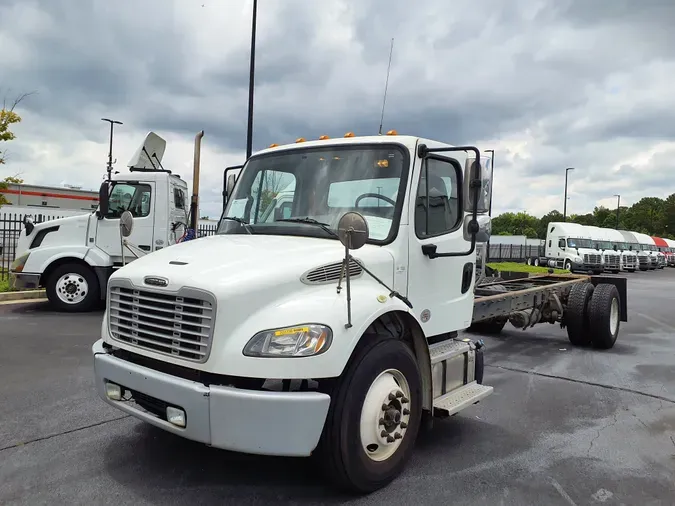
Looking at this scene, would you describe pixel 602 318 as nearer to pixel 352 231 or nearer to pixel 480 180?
pixel 480 180

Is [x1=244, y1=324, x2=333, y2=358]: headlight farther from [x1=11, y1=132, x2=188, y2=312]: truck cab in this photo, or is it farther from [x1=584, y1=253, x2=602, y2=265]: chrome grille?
[x1=584, y1=253, x2=602, y2=265]: chrome grille

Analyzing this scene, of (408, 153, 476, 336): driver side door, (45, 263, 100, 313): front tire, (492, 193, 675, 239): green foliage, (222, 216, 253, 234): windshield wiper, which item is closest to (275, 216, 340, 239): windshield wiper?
(222, 216, 253, 234): windshield wiper

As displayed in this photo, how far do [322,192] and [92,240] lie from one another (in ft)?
26.5

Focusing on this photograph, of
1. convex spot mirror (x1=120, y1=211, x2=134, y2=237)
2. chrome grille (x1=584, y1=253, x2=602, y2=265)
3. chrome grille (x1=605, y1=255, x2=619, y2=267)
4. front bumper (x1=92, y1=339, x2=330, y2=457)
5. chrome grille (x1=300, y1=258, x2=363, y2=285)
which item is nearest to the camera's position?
front bumper (x1=92, y1=339, x2=330, y2=457)

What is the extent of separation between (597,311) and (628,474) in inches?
196

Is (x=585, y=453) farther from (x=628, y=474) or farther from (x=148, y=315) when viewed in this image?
(x=148, y=315)

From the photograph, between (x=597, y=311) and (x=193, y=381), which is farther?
(x=597, y=311)

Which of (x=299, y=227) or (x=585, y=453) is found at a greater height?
(x=299, y=227)

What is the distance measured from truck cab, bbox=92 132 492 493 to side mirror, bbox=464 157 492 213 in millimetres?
15

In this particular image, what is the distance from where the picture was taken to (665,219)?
9294cm

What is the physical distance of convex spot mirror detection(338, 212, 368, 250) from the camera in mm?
3078

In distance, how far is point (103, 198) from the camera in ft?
34.1

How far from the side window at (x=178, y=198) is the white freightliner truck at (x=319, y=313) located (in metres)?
6.79

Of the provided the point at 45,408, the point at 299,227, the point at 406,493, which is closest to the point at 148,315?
the point at 299,227
